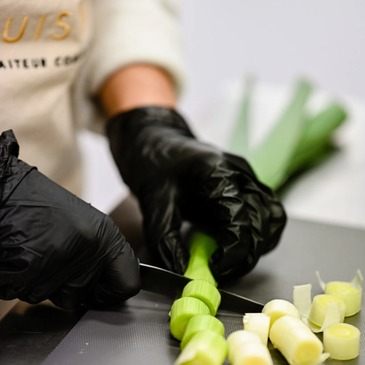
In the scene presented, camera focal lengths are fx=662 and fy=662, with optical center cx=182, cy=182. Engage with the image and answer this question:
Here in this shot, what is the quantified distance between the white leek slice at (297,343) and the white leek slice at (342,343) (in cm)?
1

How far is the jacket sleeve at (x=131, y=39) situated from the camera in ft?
3.77

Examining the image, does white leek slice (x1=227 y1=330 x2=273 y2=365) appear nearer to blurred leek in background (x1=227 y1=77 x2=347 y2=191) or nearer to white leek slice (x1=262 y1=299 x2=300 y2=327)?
white leek slice (x1=262 y1=299 x2=300 y2=327)

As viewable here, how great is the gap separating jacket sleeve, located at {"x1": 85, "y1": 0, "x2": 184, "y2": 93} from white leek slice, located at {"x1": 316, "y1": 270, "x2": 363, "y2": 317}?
1.76ft

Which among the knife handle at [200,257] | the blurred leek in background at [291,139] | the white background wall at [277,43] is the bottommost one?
the white background wall at [277,43]

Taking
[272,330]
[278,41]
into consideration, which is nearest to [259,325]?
[272,330]

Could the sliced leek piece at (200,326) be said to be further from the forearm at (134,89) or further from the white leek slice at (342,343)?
the forearm at (134,89)

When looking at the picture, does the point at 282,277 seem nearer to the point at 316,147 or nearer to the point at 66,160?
the point at 66,160

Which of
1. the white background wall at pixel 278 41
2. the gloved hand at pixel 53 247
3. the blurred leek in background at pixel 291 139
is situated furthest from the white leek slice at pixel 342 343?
the white background wall at pixel 278 41

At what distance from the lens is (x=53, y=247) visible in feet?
Result: 2.17

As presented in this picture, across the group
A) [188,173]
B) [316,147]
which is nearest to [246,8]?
[316,147]

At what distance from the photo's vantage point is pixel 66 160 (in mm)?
1033

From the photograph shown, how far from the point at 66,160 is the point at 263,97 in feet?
2.28

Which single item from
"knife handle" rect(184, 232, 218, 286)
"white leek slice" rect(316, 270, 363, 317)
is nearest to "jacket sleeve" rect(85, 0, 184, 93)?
"knife handle" rect(184, 232, 218, 286)

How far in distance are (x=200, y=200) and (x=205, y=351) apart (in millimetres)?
306
